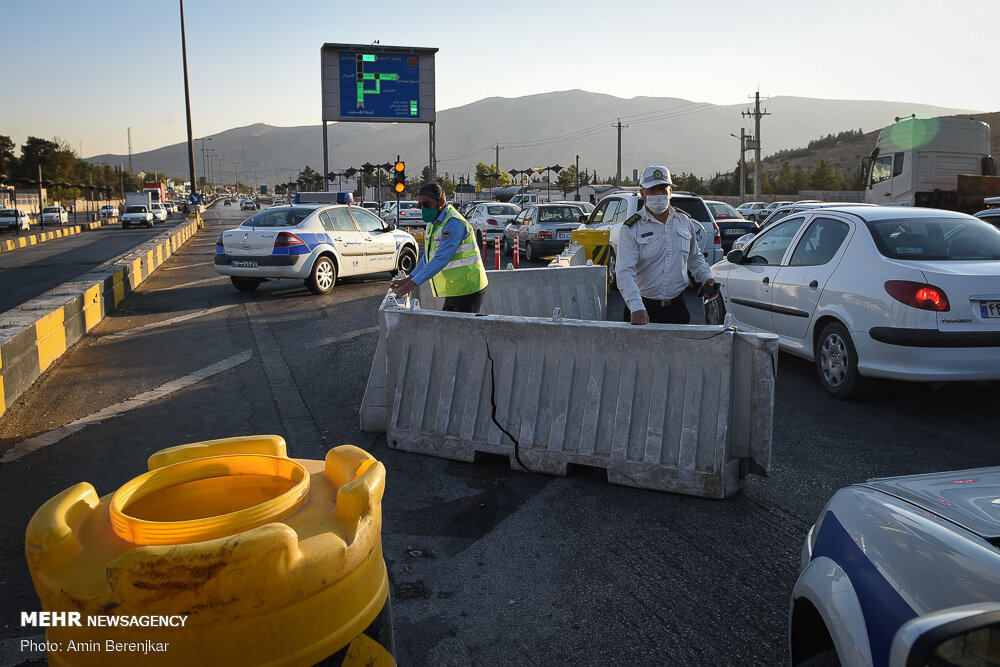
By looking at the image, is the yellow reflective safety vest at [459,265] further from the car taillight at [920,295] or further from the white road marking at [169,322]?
the white road marking at [169,322]

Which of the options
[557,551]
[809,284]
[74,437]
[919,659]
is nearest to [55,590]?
[919,659]

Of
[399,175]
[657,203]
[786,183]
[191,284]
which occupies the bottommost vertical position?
[191,284]

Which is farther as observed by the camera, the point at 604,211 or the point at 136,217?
the point at 136,217

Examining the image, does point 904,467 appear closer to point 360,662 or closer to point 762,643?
point 762,643

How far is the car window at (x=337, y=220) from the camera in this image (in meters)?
14.8

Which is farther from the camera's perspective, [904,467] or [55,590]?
[904,467]

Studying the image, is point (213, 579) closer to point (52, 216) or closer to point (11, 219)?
point (11, 219)

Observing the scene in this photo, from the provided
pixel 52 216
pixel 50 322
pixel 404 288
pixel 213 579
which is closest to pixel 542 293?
pixel 404 288

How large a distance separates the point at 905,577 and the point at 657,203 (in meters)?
4.07

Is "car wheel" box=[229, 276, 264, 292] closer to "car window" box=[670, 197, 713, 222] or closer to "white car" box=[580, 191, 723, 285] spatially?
"white car" box=[580, 191, 723, 285]

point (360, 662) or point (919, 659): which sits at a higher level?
point (919, 659)

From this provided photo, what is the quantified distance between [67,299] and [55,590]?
30.5 feet

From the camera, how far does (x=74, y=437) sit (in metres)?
5.82

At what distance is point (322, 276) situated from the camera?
47.9ft
